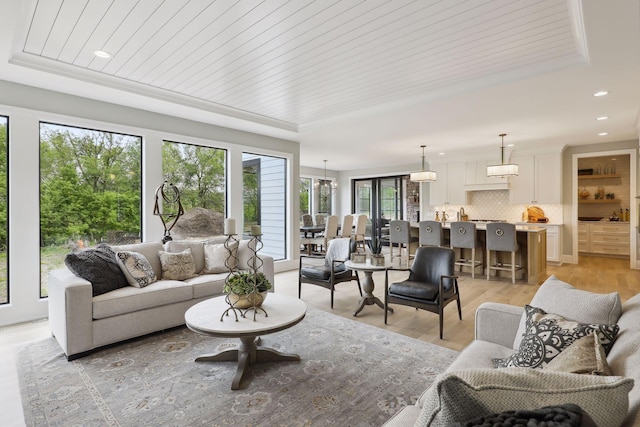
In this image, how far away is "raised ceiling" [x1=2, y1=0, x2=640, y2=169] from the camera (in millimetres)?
2473

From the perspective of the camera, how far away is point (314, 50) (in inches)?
123

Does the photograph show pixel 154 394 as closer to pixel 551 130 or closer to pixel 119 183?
pixel 119 183

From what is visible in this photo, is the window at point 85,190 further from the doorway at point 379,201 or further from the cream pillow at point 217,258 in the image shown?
the doorway at point 379,201

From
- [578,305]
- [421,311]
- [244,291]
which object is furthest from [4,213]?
[578,305]

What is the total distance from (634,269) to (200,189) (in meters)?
8.21

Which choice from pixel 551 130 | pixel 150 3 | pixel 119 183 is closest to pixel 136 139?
pixel 119 183

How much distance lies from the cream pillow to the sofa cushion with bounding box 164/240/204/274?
6 centimetres

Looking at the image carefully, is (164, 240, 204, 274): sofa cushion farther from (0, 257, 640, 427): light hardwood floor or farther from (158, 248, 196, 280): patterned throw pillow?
(0, 257, 640, 427): light hardwood floor

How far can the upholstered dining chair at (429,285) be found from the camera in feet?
10.7

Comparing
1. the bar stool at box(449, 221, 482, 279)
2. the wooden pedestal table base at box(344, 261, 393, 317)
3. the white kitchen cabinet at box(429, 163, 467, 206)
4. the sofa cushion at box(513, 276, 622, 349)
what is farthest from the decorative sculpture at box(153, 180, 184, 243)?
the white kitchen cabinet at box(429, 163, 467, 206)

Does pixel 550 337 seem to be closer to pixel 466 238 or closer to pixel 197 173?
pixel 466 238

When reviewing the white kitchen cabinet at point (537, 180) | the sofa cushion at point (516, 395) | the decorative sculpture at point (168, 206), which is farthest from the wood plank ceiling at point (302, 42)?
the white kitchen cabinet at point (537, 180)

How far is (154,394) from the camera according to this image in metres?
2.27

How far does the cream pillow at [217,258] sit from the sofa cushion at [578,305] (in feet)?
10.3
